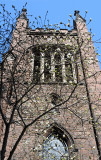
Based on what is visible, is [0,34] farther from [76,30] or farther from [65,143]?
[76,30]

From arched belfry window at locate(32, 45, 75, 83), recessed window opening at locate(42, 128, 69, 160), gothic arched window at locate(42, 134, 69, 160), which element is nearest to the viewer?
gothic arched window at locate(42, 134, 69, 160)

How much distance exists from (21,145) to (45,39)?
9.90 meters

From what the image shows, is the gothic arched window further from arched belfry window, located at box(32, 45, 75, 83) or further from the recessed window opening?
arched belfry window, located at box(32, 45, 75, 83)

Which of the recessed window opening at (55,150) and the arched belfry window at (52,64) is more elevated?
the arched belfry window at (52,64)

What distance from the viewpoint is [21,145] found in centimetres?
817

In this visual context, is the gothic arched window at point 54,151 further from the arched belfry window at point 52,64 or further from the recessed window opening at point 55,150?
the arched belfry window at point 52,64

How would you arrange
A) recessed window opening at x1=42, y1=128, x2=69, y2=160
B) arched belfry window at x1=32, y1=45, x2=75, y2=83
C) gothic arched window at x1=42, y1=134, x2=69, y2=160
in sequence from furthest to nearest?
arched belfry window at x1=32, y1=45, x2=75, y2=83 → recessed window opening at x1=42, y1=128, x2=69, y2=160 → gothic arched window at x1=42, y1=134, x2=69, y2=160

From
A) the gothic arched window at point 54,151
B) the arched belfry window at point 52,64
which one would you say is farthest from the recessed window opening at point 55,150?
the arched belfry window at point 52,64

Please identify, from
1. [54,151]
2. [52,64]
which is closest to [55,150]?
[54,151]

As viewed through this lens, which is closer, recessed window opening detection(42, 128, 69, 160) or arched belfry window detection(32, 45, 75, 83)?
recessed window opening detection(42, 128, 69, 160)

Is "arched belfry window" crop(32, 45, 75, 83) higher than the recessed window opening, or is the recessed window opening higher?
"arched belfry window" crop(32, 45, 75, 83)

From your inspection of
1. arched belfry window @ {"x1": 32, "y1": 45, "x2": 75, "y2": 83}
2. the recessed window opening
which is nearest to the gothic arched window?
the recessed window opening

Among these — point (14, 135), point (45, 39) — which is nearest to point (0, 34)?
point (14, 135)

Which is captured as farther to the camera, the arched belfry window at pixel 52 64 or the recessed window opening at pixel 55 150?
the arched belfry window at pixel 52 64
